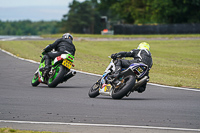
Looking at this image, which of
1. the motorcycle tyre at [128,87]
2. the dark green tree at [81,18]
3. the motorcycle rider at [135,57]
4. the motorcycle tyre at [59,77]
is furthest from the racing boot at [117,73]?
the dark green tree at [81,18]

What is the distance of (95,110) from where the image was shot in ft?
27.7

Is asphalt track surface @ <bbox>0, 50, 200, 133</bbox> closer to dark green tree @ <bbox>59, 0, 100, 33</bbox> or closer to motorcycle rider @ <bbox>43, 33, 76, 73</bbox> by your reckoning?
motorcycle rider @ <bbox>43, 33, 76, 73</bbox>

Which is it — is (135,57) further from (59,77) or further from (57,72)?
(57,72)

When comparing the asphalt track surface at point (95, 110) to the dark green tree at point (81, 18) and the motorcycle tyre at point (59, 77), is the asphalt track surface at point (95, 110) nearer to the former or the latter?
the motorcycle tyre at point (59, 77)

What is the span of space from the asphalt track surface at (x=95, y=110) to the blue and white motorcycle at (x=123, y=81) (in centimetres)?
21

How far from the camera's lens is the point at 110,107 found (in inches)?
345

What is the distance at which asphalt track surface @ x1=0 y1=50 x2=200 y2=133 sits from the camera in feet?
23.2

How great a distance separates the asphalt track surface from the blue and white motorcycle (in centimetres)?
21

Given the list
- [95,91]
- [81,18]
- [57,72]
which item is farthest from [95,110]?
[81,18]

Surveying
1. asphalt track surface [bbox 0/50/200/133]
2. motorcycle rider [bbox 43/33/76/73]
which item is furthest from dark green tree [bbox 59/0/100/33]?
asphalt track surface [bbox 0/50/200/133]

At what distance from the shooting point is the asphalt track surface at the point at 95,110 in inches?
278

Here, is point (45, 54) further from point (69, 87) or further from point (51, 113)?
point (51, 113)

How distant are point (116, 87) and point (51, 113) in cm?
212

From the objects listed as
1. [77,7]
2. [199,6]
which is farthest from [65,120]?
[77,7]
